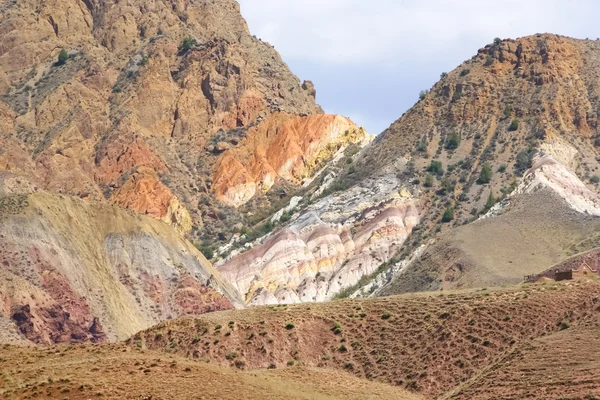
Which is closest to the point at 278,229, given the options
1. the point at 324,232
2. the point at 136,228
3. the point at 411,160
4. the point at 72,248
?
the point at 324,232

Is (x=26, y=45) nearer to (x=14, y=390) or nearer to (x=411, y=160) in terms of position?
(x=411, y=160)

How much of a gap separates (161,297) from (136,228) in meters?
9.24

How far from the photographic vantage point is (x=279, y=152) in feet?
617

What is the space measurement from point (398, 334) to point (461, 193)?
87518 millimetres

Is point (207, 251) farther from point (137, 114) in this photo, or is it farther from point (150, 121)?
point (137, 114)

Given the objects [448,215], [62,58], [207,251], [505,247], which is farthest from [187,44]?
[505,247]

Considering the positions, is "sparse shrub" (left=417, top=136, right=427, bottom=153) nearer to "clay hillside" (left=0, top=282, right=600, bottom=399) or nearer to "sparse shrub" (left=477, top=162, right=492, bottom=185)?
"sparse shrub" (left=477, top=162, right=492, bottom=185)

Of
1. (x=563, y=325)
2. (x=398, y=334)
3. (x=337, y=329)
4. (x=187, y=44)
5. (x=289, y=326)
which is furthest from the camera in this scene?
(x=187, y=44)

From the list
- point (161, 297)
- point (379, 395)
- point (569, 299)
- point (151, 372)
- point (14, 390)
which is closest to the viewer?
point (14, 390)

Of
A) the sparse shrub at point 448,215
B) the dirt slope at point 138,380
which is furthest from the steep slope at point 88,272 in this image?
the dirt slope at point 138,380

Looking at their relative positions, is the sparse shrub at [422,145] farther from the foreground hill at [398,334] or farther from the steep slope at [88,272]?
the foreground hill at [398,334]

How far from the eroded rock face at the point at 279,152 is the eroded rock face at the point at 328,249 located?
51.7 ft

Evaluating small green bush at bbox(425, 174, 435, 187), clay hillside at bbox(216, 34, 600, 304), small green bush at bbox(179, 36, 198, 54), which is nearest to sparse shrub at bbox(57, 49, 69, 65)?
small green bush at bbox(179, 36, 198, 54)

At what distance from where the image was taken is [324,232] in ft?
535
